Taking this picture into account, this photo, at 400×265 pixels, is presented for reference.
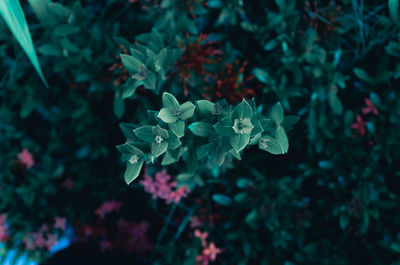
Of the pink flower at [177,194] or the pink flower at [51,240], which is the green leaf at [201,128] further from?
the pink flower at [51,240]

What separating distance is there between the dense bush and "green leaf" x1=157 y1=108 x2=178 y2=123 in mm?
218

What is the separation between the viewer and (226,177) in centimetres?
185

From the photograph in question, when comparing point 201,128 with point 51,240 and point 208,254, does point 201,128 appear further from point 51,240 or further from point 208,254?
point 51,240

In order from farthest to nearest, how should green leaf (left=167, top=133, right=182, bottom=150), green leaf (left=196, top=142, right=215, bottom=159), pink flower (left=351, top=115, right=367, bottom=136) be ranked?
pink flower (left=351, top=115, right=367, bottom=136) → green leaf (left=196, top=142, right=215, bottom=159) → green leaf (left=167, top=133, right=182, bottom=150)

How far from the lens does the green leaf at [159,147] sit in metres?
0.96

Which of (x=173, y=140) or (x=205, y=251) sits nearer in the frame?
(x=173, y=140)

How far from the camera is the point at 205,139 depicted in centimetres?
118

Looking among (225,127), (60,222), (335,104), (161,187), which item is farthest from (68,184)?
(335,104)

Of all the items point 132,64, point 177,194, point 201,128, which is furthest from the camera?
point 177,194

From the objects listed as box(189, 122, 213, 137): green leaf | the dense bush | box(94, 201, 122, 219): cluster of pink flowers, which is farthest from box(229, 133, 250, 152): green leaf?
box(94, 201, 122, 219): cluster of pink flowers

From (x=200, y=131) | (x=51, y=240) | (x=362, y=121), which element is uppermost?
(x=200, y=131)

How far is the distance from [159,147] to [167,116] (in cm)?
10

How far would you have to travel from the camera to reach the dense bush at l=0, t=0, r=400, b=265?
1.47 meters

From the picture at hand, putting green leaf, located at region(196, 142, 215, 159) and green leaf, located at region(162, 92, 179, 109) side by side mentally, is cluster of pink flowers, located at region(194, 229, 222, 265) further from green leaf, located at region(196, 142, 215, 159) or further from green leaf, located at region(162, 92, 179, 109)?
green leaf, located at region(162, 92, 179, 109)
